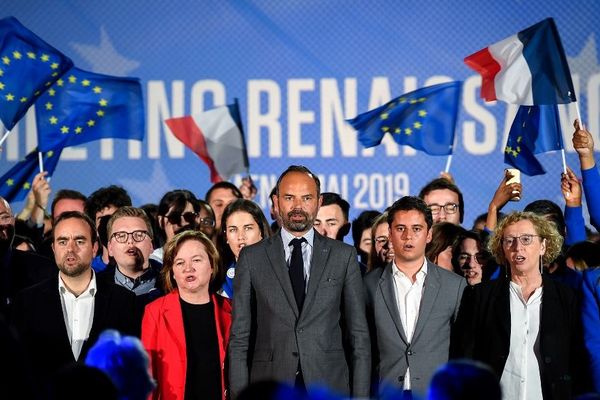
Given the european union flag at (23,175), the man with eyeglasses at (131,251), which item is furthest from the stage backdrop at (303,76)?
the man with eyeglasses at (131,251)

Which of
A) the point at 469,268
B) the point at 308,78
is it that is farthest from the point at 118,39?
the point at 469,268

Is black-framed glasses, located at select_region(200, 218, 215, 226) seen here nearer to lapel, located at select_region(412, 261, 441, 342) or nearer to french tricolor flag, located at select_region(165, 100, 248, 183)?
french tricolor flag, located at select_region(165, 100, 248, 183)

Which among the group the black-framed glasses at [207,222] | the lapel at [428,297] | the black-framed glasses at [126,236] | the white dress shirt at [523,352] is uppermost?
the black-framed glasses at [207,222]

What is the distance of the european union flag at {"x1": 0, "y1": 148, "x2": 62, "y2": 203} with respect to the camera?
702 cm

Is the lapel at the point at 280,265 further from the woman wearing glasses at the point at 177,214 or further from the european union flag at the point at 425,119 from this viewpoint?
the european union flag at the point at 425,119

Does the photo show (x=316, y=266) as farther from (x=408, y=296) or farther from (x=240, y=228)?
(x=240, y=228)

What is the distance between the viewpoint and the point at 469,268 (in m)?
5.45

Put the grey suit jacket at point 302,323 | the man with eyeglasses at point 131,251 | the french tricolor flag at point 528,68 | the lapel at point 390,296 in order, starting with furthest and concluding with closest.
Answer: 1. the french tricolor flag at point 528,68
2. the man with eyeglasses at point 131,251
3. the lapel at point 390,296
4. the grey suit jacket at point 302,323

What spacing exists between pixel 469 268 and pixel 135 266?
172 centimetres

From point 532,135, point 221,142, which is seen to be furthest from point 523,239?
point 221,142

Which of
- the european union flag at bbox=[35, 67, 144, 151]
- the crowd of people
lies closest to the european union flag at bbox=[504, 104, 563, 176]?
the crowd of people

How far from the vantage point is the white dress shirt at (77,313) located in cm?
456

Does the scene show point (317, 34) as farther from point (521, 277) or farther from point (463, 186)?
point (521, 277)

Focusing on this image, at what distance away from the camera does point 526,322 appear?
449 cm
